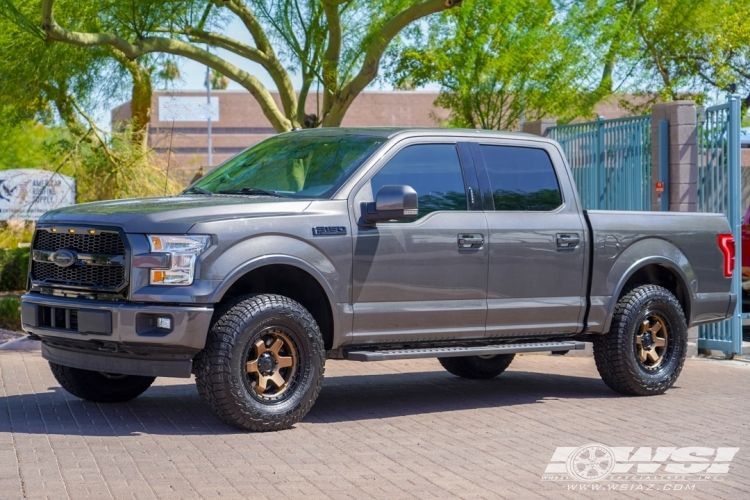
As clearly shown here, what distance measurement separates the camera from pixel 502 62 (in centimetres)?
1841

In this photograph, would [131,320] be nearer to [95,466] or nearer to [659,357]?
[95,466]

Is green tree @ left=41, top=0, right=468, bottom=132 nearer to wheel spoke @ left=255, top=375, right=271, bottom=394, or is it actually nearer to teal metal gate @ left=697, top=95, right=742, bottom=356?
teal metal gate @ left=697, top=95, right=742, bottom=356

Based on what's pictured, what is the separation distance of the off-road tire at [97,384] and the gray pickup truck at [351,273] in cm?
2

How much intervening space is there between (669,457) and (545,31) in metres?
12.9

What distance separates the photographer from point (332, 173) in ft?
26.7

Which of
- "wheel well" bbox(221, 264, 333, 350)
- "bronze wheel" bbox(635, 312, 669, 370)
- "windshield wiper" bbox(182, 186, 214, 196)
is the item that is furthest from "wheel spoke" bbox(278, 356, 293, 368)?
"bronze wheel" bbox(635, 312, 669, 370)

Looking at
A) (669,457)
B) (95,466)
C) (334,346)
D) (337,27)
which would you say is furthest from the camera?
(337,27)

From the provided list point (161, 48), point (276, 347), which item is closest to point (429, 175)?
point (276, 347)

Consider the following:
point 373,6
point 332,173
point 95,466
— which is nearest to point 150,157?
point 373,6

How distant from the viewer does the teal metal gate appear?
1206cm

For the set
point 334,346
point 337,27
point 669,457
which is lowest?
point 669,457

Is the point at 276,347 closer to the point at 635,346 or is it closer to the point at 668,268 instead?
the point at 635,346

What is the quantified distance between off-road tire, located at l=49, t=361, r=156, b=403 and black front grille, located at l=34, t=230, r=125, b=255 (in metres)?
0.97

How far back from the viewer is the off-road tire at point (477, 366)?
10477mm
